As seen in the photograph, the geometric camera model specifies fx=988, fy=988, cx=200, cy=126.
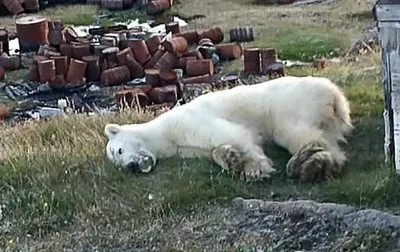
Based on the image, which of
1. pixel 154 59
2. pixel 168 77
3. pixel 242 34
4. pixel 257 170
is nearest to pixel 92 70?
pixel 154 59

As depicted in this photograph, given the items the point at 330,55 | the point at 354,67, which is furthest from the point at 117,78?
the point at 354,67

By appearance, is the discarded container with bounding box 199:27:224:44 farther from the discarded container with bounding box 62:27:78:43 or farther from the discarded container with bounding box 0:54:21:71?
the discarded container with bounding box 0:54:21:71

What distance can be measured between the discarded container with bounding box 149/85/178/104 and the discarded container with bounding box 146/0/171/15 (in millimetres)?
7601

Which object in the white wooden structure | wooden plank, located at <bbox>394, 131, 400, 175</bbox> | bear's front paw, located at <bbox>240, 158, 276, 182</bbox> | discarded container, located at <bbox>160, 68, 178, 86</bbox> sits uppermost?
the white wooden structure

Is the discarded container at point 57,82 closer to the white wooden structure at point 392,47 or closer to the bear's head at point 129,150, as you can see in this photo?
the bear's head at point 129,150

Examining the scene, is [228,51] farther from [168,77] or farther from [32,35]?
[32,35]

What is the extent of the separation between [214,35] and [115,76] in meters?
2.81

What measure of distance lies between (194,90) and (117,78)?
1.97 metres

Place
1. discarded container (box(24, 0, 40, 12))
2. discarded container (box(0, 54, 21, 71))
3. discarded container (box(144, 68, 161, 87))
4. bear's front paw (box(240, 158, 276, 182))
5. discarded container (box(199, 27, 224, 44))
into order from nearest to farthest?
bear's front paw (box(240, 158, 276, 182)), discarded container (box(144, 68, 161, 87)), discarded container (box(0, 54, 21, 71)), discarded container (box(199, 27, 224, 44)), discarded container (box(24, 0, 40, 12))

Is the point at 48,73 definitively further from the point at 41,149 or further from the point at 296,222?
the point at 296,222

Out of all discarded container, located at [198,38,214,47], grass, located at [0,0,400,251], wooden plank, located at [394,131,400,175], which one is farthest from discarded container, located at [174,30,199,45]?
wooden plank, located at [394,131,400,175]

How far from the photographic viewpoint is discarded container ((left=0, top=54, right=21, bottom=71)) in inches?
623

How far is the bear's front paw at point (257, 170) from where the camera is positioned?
641 centimetres

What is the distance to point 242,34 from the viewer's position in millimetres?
16984
